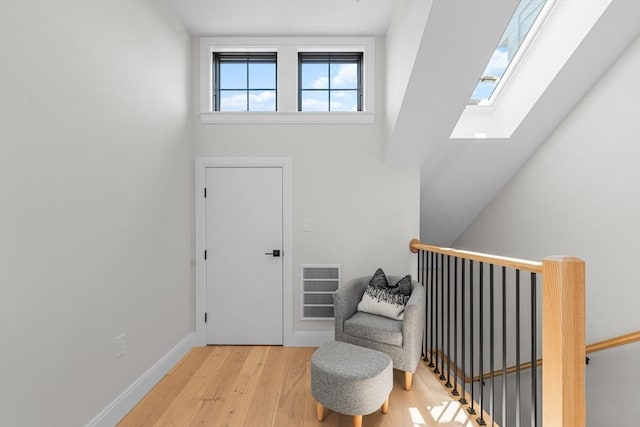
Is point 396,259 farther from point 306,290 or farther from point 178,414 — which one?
point 178,414

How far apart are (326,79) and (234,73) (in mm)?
966

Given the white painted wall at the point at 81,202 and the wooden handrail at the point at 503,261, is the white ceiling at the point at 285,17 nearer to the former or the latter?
the white painted wall at the point at 81,202

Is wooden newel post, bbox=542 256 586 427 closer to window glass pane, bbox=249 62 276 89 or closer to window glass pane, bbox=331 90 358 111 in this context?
window glass pane, bbox=331 90 358 111

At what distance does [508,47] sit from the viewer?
273cm

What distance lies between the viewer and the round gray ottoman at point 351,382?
172 cm

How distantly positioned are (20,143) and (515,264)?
226 cm

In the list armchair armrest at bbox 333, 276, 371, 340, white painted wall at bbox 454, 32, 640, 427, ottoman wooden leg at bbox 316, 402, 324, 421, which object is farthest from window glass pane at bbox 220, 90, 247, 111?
white painted wall at bbox 454, 32, 640, 427

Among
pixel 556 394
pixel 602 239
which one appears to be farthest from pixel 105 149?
pixel 602 239

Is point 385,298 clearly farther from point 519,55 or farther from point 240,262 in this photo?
point 519,55

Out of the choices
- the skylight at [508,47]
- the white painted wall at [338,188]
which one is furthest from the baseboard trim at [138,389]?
the skylight at [508,47]

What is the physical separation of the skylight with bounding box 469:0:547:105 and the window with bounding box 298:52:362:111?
47.0 inches

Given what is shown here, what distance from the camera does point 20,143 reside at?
134cm

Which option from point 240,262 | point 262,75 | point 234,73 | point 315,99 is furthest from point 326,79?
point 240,262

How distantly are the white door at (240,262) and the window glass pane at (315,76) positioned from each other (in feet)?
3.20
